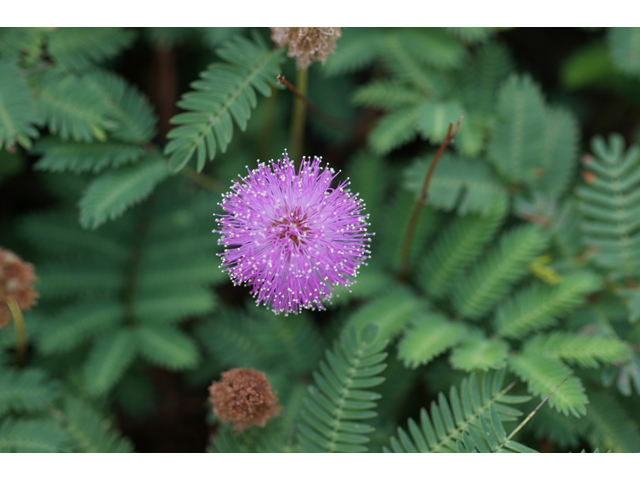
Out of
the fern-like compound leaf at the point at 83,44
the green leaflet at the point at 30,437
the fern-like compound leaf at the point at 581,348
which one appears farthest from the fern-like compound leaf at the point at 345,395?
the fern-like compound leaf at the point at 83,44

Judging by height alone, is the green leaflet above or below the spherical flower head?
below

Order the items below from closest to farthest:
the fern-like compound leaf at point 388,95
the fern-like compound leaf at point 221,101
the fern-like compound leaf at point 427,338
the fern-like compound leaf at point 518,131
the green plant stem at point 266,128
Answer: the fern-like compound leaf at point 221,101 < the fern-like compound leaf at point 427,338 < the fern-like compound leaf at point 518,131 < the fern-like compound leaf at point 388,95 < the green plant stem at point 266,128

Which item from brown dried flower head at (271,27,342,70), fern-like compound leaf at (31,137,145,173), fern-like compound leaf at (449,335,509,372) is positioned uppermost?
brown dried flower head at (271,27,342,70)

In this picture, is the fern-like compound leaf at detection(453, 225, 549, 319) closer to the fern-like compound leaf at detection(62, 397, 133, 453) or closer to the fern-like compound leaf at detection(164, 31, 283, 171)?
the fern-like compound leaf at detection(164, 31, 283, 171)

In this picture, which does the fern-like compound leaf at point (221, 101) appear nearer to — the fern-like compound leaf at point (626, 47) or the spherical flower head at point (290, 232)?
the spherical flower head at point (290, 232)

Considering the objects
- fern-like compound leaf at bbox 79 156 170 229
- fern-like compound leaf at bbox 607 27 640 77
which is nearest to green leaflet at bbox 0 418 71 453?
fern-like compound leaf at bbox 79 156 170 229

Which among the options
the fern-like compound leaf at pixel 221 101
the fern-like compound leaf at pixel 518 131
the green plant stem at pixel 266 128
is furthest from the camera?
the green plant stem at pixel 266 128

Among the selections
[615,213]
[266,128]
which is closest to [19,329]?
[266,128]
